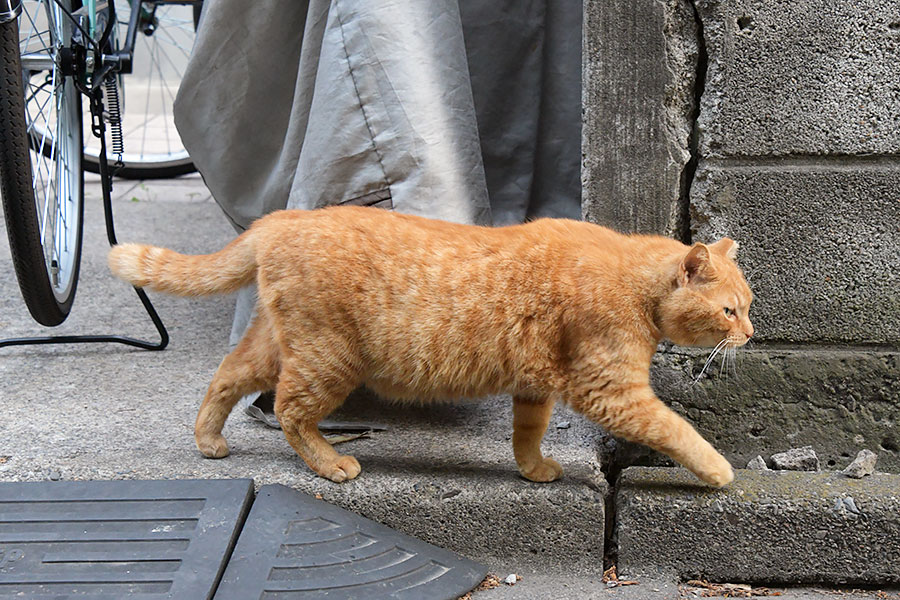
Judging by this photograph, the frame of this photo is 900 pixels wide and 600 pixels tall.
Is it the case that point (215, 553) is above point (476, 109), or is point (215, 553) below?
below

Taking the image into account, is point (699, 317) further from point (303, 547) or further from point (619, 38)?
point (303, 547)

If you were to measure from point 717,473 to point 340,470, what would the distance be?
979mm

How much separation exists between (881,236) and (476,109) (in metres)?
1.40

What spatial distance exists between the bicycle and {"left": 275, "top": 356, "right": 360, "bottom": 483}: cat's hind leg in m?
0.97

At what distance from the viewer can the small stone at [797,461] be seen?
253cm

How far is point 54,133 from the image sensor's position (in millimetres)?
3219

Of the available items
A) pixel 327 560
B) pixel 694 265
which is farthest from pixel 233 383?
pixel 694 265

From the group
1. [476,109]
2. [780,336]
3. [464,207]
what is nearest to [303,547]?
[464,207]

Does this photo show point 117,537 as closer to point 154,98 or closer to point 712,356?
point 712,356

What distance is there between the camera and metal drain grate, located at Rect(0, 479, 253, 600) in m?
2.04

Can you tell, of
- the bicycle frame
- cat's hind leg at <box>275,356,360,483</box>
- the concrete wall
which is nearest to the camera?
cat's hind leg at <box>275,356,360,483</box>

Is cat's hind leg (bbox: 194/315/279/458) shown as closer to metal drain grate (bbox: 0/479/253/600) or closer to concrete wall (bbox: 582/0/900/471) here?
metal drain grate (bbox: 0/479/253/600)

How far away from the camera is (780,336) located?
2.55 m

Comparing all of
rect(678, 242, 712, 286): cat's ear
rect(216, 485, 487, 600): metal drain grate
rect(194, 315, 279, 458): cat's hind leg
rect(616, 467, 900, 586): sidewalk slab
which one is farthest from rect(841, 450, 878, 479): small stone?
rect(194, 315, 279, 458): cat's hind leg
